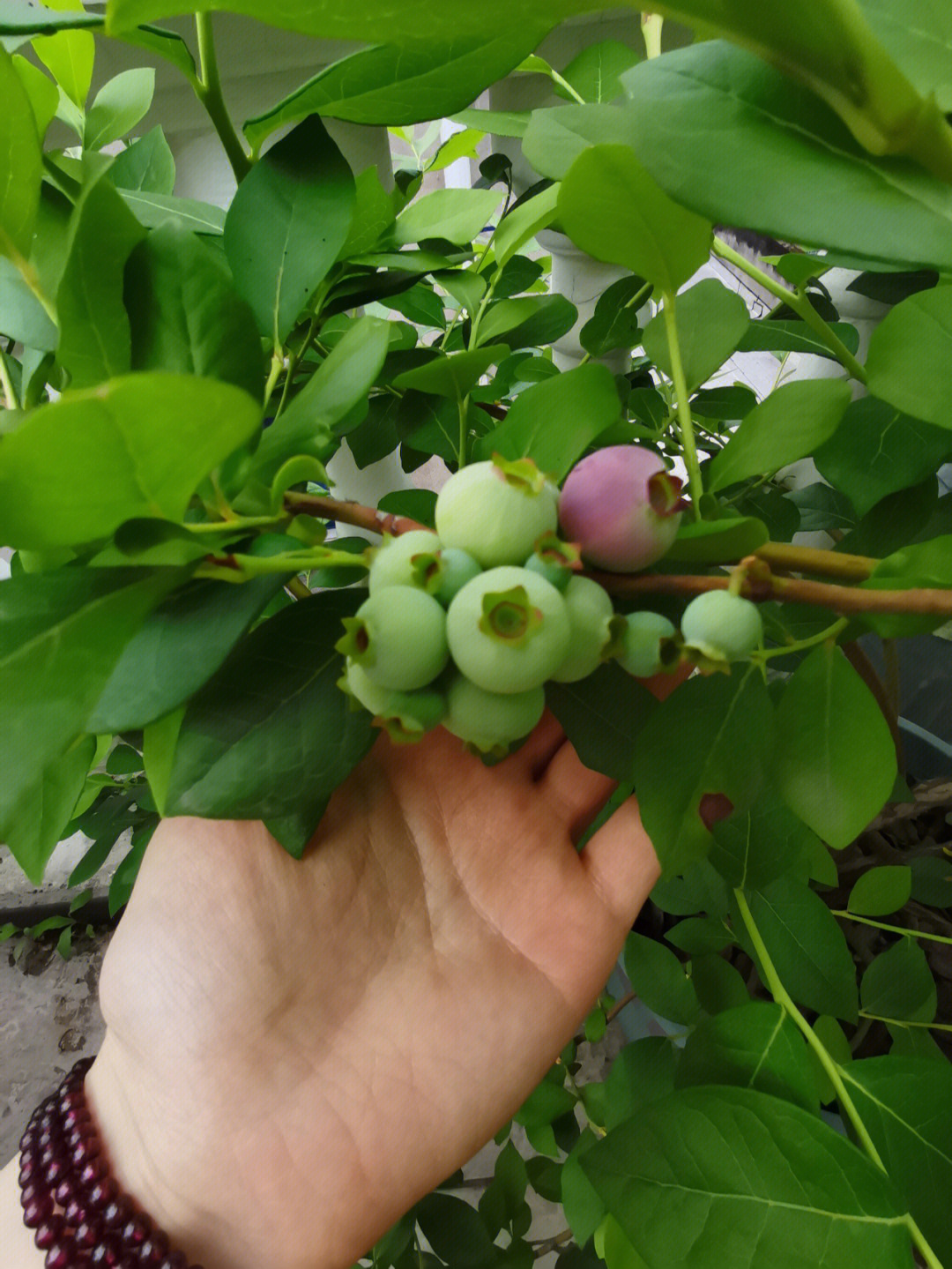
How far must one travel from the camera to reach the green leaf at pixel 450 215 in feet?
1.43

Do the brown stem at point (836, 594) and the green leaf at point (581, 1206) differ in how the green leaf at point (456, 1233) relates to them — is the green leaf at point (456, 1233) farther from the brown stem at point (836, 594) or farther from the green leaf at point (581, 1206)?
the brown stem at point (836, 594)

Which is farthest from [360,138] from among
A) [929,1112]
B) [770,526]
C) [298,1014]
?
[929,1112]

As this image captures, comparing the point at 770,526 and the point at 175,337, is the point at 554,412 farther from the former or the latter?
the point at 770,526

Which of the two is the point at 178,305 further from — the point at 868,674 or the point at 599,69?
the point at 868,674

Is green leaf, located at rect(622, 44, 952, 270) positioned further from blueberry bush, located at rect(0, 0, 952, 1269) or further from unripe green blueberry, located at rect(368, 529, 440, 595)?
unripe green blueberry, located at rect(368, 529, 440, 595)

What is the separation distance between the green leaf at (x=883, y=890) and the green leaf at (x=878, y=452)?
45 cm

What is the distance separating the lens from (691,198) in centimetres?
22

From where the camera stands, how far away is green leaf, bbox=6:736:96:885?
0.26 m

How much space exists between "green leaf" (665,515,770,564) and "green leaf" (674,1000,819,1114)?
0.98 ft

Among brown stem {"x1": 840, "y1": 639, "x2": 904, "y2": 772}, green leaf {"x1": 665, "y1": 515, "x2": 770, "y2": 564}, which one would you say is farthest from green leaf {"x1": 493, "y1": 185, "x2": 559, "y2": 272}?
brown stem {"x1": 840, "y1": 639, "x2": 904, "y2": 772}

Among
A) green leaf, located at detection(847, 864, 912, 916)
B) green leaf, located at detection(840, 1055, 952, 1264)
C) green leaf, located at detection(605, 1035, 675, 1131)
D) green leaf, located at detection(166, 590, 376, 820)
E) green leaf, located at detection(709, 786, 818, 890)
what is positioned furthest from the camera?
green leaf, located at detection(847, 864, 912, 916)

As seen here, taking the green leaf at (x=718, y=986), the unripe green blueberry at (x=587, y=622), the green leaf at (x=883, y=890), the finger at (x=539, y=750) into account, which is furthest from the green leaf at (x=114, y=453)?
the green leaf at (x=883, y=890)

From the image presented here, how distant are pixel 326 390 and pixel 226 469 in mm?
44

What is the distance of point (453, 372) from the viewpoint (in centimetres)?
37
